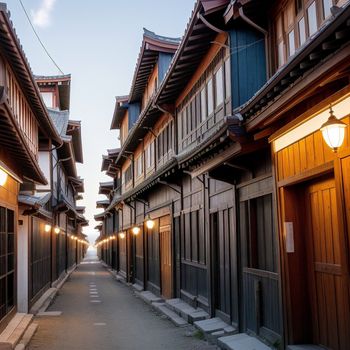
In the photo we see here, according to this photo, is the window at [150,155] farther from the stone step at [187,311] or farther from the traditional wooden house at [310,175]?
the traditional wooden house at [310,175]

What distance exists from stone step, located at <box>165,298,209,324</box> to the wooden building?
241mm

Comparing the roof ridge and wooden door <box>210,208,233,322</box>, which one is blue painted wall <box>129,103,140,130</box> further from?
wooden door <box>210,208,233,322</box>

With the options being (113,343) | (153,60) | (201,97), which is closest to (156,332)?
(113,343)

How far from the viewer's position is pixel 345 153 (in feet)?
24.3

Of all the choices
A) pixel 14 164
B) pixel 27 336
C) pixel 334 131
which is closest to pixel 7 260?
pixel 27 336

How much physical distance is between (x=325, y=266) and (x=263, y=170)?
2977 millimetres

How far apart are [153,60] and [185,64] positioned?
894cm

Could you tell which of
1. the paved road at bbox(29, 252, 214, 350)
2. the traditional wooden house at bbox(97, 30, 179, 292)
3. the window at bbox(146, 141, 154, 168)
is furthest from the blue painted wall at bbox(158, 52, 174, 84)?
the paved road at bbox(29, 252, 214, 350)

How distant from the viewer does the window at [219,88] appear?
14.9m

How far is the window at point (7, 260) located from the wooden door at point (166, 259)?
6.59m

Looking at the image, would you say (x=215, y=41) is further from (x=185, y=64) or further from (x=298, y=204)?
(x=298, y=204)

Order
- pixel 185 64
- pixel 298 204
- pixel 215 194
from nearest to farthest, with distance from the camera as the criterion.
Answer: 1. pixel 298 204
2. pixel 215 194
3. pixel 185 64

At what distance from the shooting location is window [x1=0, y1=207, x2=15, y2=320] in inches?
566

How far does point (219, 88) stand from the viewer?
595 inches
